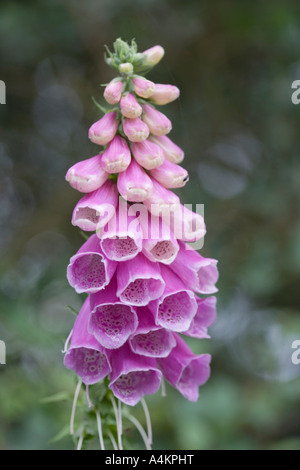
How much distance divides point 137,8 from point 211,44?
708 mm

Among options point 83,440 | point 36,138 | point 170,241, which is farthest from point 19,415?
point 36,138

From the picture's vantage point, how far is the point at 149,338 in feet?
5.30

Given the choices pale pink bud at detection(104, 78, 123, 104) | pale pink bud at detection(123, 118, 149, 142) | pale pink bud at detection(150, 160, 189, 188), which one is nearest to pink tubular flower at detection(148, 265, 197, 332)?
pale pink bud at detection(150, 160, 189, 188)

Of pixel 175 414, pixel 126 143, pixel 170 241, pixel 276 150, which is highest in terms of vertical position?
pixel 276 150

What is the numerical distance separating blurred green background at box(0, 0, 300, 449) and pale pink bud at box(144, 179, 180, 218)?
4.68 ft

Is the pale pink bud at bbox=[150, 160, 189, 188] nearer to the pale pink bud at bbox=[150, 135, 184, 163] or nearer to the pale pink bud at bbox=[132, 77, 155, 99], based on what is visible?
the pale pink bud at bbox=[150, 135, 184, 163]

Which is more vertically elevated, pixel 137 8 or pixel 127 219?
pixel 137 8

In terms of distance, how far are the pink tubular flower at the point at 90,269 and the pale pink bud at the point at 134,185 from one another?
153mm

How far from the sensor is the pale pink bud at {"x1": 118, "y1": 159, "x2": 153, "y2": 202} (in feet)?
5.04

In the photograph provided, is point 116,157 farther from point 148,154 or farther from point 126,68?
point 126,68

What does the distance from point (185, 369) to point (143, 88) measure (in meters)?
0.80

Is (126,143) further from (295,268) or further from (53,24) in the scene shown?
(53,24)

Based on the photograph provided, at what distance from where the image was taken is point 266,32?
384cm
